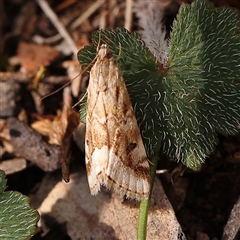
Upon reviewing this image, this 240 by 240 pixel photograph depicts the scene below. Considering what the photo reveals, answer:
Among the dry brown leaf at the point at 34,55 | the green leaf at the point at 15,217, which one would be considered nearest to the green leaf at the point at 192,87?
the green leaf at the point at 15,217

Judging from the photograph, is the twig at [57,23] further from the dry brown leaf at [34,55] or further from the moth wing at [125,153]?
the moth wing at [125,153]

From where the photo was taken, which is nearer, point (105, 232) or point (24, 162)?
point (105, 232)

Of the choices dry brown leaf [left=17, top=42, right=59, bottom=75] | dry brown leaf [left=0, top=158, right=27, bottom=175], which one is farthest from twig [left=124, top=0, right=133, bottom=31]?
dry brown leaf [left=0, top=158, right=27, bottom=175]

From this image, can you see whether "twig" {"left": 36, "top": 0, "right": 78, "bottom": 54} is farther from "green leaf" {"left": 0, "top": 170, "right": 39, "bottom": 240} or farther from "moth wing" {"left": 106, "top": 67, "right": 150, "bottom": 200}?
"green leaf" {"left": 0, "top": 170, "right": 39, "bottom": 240}

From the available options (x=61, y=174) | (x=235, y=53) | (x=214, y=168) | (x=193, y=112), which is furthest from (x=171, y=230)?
(x=235, y=53)

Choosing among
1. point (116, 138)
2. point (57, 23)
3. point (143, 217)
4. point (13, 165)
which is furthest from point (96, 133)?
point (57, 23)

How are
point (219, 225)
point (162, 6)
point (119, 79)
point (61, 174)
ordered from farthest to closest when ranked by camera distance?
1. point (162, 6)
2. point (61, 174)
3. point (219, 225)
4. point (119, 79)

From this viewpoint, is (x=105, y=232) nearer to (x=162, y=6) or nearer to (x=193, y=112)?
(x=193, y=112)

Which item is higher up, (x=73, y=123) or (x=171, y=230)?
(x=73, y=123)

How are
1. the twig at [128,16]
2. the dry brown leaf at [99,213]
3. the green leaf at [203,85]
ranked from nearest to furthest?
the green leaf at [203,85] → the dry brown leaf at [99,213] → the twig at [128,16]
